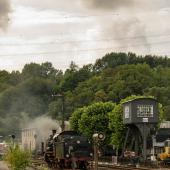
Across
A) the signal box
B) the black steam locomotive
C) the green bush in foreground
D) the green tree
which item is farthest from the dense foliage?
the green bush in foreground

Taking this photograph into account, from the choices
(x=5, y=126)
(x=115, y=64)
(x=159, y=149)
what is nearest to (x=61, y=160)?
(x=159, y=149)

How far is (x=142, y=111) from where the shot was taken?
68.0m

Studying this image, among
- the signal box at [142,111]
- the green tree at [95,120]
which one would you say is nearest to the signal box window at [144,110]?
the signal box at [142,111]

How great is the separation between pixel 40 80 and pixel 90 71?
24.9 meters

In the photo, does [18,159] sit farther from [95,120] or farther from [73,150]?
[95,120]

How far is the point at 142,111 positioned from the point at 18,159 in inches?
1181

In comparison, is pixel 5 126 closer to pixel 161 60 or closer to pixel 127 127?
pixel 161 60

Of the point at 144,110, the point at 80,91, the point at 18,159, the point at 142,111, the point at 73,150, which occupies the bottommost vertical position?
the point at 18,159

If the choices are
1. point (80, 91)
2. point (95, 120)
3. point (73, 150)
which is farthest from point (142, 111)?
point (80, 91)

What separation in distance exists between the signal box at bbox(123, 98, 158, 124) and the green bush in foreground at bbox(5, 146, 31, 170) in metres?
27.6

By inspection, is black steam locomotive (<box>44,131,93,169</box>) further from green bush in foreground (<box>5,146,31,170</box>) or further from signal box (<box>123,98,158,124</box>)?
signal box (<box>123,98,158,124</box>)

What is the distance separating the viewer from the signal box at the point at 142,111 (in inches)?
2650

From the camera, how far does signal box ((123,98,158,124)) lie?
6731cm

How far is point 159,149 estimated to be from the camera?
265 ft
